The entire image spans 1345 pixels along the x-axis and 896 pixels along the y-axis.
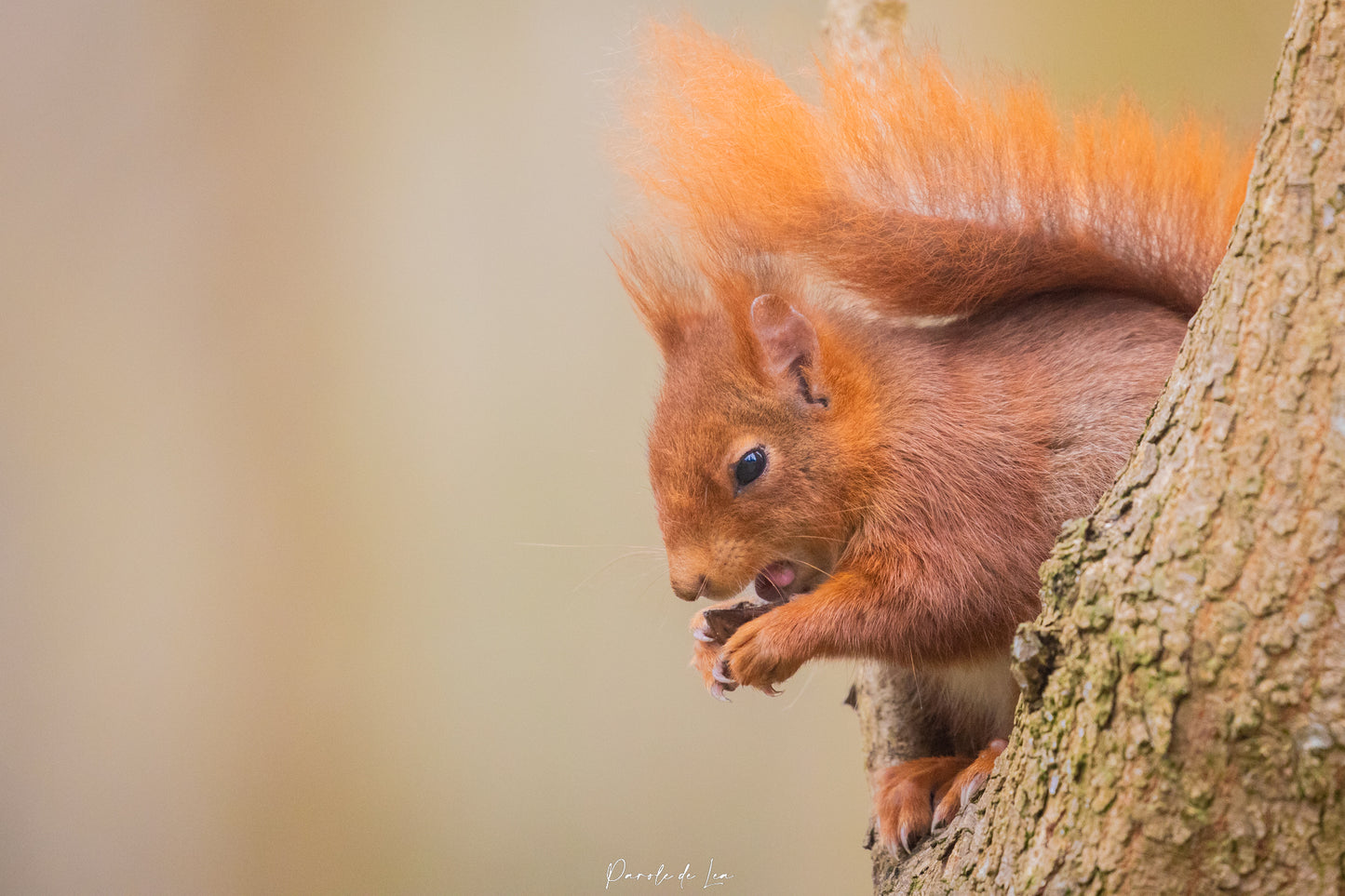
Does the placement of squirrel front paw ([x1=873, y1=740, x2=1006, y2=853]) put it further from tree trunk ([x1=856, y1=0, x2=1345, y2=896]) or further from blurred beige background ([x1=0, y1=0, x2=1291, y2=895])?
blurred beige background ([x1=0, y1=0, x2=1291, y2=895])

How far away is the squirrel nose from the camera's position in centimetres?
138

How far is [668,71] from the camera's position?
144 cm

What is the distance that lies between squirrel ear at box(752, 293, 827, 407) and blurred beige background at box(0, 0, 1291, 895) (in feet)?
4.67

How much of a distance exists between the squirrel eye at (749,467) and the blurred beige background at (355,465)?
1426mm

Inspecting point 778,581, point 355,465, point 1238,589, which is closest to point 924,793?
point 778,581

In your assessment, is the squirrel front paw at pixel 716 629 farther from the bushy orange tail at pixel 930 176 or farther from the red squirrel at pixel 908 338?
the bushy orange tail at pixel 930 176

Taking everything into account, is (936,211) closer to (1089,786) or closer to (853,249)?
(853,249)

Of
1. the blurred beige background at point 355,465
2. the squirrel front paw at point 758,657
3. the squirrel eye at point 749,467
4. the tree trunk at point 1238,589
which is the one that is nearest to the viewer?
the tree trunk at point 1238,589

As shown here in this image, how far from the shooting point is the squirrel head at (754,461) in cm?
139

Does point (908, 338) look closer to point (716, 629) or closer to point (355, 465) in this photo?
point (716, 629)

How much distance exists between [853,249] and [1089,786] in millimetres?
777

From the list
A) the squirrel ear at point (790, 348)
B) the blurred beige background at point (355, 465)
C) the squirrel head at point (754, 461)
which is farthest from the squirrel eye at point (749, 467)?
the blurred beige background at point (355, 465)

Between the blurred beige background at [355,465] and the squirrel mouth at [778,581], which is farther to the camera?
the blurred beige background at [355,465]

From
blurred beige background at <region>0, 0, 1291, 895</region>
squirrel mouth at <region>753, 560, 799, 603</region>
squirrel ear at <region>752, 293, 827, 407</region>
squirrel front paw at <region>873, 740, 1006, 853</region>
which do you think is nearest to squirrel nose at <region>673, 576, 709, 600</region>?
squirrel mouth at <region>753, 560, 799, 603</region>
